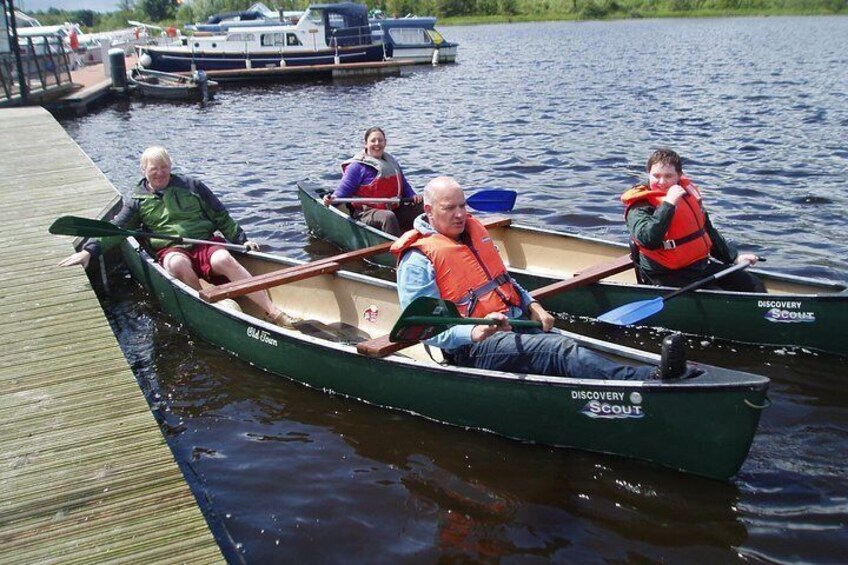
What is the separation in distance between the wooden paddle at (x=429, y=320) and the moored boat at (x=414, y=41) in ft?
105

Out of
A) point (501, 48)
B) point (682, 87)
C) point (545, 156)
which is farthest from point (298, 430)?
point (501, 48)

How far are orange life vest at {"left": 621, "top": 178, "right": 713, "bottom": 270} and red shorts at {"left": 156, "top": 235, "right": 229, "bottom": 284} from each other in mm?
3712

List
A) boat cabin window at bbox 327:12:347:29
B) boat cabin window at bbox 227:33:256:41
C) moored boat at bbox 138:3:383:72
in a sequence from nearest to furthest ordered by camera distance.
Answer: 1. moored boat at bbox 138:3:383:72
2. boat cabin window at bbox 227:33:256:41
3. boat cabin window at bbox 327:12:347:29

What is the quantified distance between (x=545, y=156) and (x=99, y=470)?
1257cm

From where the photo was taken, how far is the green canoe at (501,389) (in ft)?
15.1

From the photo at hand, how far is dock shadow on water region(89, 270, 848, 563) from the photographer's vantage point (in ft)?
14.7

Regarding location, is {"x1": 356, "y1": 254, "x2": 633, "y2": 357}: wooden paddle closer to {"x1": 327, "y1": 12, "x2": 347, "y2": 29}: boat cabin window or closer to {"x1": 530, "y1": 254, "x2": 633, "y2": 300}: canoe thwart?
{"x1": 530, "y1": 254, "x2": 633, "y2": 300}: canoe thwart

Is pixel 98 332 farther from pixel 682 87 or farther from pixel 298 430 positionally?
pixel 682 87

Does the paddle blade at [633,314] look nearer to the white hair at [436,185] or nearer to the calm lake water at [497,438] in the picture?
the calm lake water at [497,438]

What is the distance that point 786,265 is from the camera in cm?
894

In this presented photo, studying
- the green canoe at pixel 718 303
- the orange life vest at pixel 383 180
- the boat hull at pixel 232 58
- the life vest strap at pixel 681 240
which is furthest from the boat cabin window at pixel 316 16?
the life vest strap at pixel 681 240

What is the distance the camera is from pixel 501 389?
5199 millimetres

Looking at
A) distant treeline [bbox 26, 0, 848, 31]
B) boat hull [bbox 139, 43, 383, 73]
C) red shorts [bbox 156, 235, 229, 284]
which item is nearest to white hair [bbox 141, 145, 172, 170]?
red shorts [bbox 156, 235, 229, 284]

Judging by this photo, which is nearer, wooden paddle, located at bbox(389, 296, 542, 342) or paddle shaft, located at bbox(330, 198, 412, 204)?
wooden paddle, located at bbox(389, 296, 542, 342)
